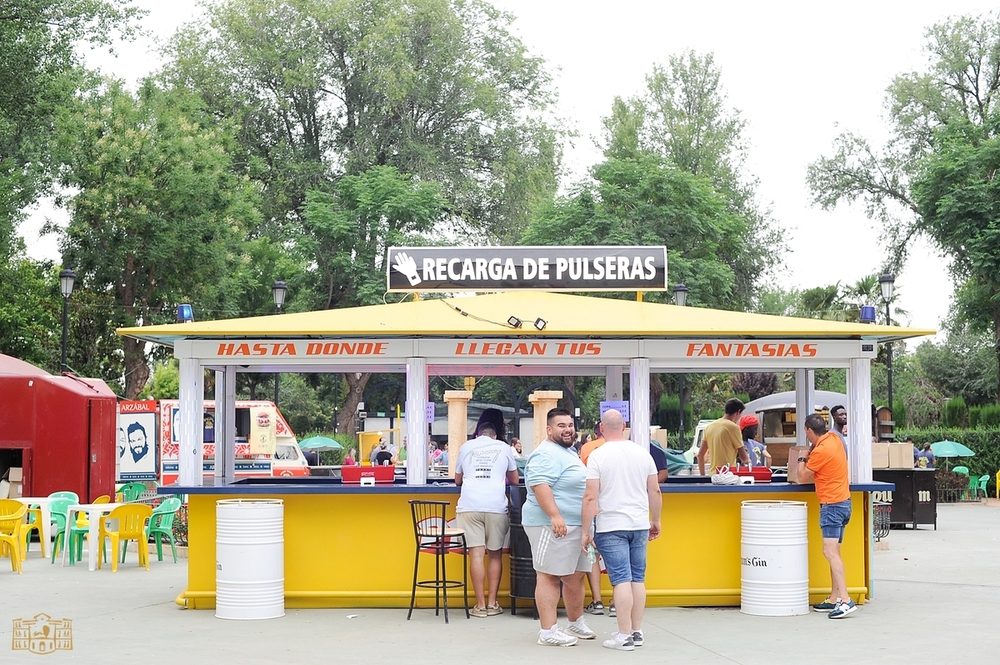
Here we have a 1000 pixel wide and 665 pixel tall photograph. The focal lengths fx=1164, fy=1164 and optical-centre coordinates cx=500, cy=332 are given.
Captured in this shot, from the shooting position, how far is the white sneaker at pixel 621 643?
8930 mm

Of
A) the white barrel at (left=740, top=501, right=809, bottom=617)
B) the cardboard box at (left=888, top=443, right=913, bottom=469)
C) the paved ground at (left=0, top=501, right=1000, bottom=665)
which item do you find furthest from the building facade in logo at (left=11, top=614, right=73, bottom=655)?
the cardboard box at (left=888, top=443, right=913, bottom=469)

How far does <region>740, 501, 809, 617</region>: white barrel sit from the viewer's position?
10609 mm

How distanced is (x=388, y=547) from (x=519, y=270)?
329 centimetres

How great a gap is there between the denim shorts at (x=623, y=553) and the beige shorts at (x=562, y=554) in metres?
0.18

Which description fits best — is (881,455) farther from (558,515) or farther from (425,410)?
(558,515)

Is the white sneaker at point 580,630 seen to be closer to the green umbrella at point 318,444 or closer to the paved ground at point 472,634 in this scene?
the paved ground at point 472,634

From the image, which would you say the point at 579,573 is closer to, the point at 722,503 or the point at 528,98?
the point at 722,503

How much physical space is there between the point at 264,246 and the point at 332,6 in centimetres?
982

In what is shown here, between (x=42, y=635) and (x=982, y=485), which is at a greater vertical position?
(x=42, y=635)

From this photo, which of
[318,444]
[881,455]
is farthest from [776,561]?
[318,444]

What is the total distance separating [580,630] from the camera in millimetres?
9414

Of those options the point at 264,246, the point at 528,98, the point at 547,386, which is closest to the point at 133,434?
the point at 264,246

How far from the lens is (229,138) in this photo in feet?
129

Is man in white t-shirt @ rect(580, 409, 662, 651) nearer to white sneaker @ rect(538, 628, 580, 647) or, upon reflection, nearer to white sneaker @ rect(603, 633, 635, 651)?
white sneaker @ rect(603, 633, 635, 651)
